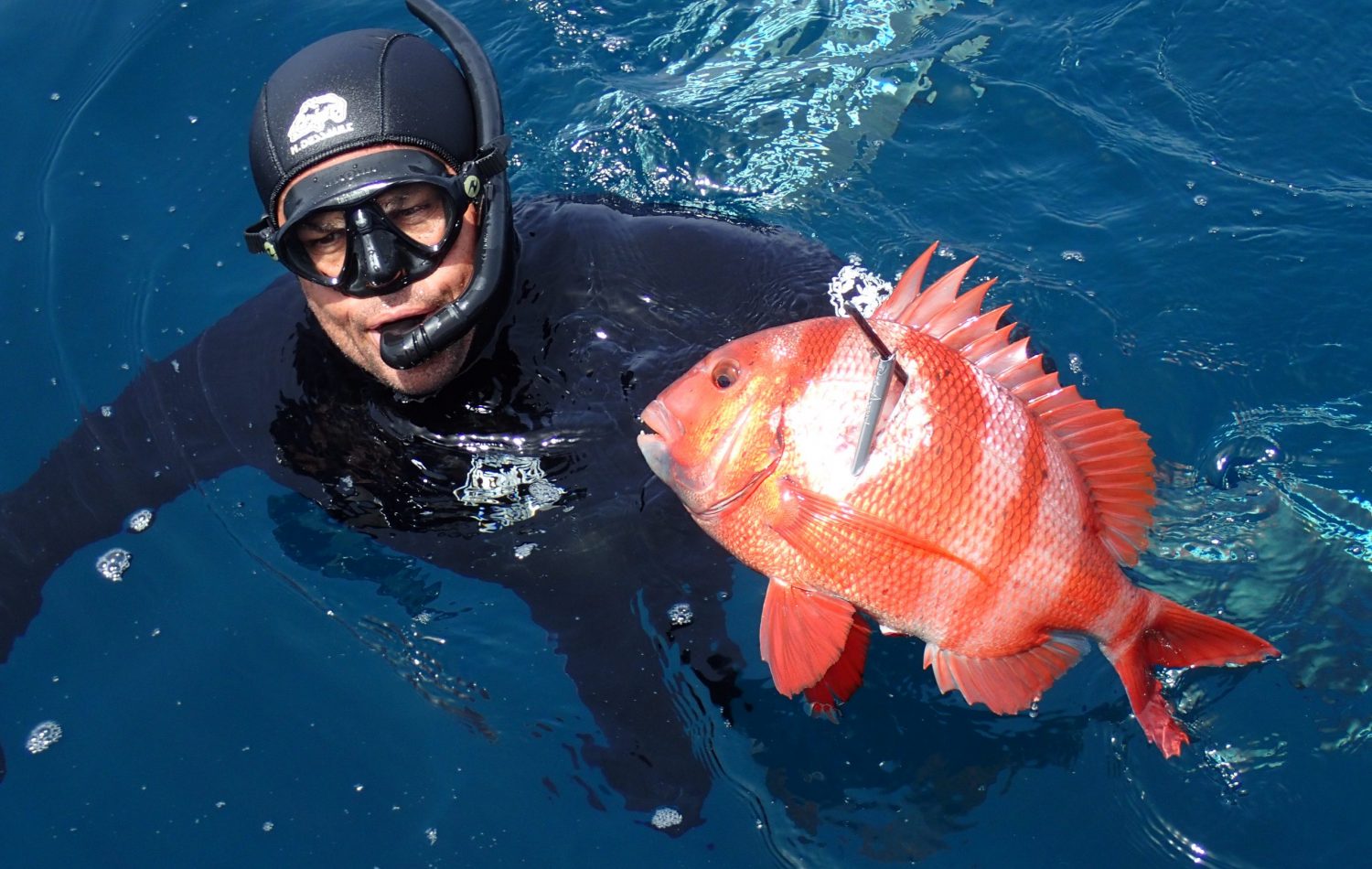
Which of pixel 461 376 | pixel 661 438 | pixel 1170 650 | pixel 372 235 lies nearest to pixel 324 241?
pixel 372 235

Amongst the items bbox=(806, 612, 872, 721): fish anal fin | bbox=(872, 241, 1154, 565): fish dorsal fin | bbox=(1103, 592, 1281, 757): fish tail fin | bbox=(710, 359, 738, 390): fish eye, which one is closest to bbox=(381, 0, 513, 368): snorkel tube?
bbox=(710, 359, 738, 390): fish eye

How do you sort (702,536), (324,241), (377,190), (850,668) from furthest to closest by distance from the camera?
(702,536)
(324,241)
(377,190)
(850,668)

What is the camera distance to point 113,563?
14.7 feet

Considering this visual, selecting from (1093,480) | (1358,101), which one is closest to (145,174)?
(1093,480)

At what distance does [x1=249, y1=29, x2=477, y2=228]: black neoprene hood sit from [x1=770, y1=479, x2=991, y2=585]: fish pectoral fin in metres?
1.75

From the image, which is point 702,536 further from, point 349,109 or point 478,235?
point 349,109

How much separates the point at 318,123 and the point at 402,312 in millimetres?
624

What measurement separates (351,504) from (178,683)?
95cm

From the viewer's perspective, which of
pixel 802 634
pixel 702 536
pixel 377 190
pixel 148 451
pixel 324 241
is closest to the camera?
pixel 802 634

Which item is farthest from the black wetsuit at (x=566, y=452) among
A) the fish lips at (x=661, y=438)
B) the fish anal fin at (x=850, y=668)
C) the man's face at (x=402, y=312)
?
the fish lips at (x=661, y=438)

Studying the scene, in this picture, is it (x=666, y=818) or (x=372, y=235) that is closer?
(x=372, y=235)

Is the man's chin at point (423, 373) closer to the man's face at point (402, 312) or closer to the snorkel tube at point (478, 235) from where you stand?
the man's face at point (402, 312)

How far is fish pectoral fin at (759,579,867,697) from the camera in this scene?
9.05ft

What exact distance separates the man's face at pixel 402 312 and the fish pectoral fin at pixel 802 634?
60.8 inches
